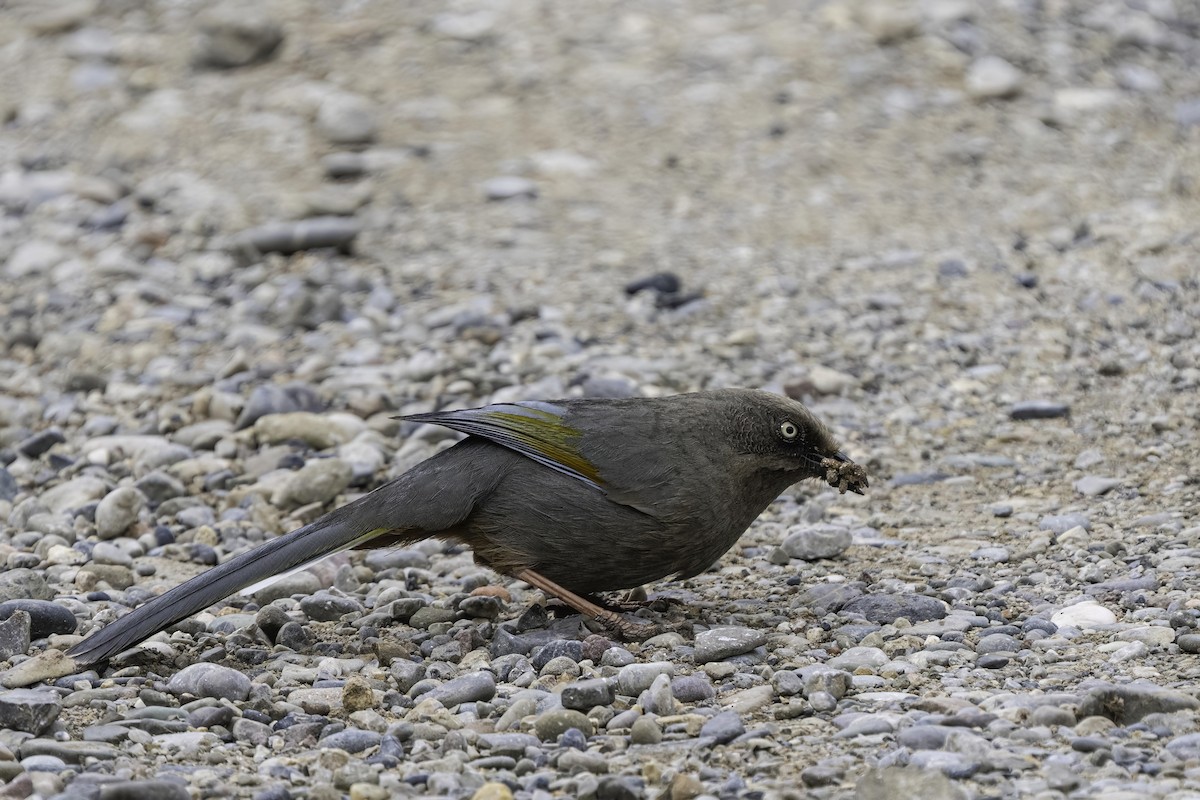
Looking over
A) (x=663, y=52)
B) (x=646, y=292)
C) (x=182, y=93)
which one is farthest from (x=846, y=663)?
(x=182, y=93)

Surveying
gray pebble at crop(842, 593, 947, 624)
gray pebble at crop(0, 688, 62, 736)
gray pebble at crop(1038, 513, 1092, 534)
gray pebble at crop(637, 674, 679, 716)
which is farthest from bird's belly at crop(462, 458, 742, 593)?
gray pebble at crop(0, 688, 62, 736)

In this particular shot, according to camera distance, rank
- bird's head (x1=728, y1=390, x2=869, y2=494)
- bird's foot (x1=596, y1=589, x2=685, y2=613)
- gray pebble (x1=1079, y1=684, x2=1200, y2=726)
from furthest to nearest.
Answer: bird's foot (x1=596, y1=589, x2=685, y2=613) → bird's head (x1=728, y1=390, x2=869, y2=494) → gray pebble (x1=1079, y1=684, x2=1200, y2=726)

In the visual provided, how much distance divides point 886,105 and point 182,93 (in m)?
5.20

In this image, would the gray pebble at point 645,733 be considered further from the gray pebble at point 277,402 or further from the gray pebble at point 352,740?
the gray pebble at point 277,402

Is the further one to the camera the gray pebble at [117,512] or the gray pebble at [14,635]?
the gray pebble at [117,512]

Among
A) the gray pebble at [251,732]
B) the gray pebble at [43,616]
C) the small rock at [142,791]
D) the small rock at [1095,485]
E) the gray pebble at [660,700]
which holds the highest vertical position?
the small rock at [142,791]

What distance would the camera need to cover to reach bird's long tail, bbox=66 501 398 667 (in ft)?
16.1

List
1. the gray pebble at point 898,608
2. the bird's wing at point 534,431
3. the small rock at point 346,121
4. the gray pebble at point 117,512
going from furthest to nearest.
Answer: the small rock at point 346,121 < the gray pebble at point 117,512 < the bird's wing at point 534,431 < the gray pebble at point 898,608

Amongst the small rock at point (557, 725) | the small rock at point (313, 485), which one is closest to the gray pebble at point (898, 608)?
the small rock at point (557, 725)

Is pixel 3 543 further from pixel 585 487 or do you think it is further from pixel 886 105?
pixel 886 105

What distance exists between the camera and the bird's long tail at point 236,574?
492 centimetres

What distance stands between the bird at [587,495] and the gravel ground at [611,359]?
0.83 feet

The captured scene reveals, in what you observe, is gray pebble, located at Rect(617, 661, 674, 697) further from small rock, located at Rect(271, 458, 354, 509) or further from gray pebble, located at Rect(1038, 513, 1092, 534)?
Answer: small rock, located at Rect(271, 458, 354, 509)

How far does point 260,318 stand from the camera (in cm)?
869
